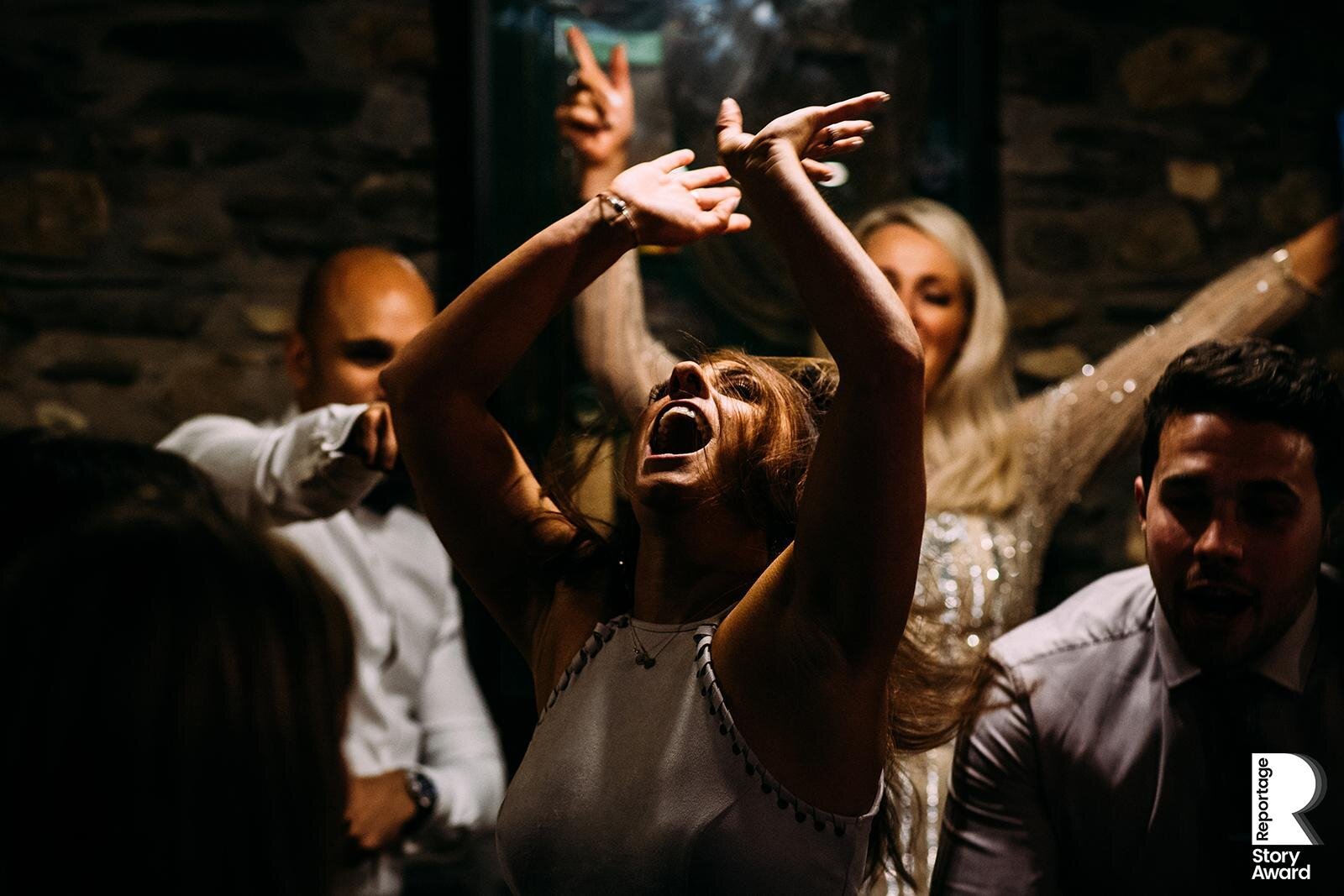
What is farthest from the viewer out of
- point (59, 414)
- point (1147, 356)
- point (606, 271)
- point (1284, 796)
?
point (59, 414)

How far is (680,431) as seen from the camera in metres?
1.27

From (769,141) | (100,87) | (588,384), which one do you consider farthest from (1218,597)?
(100,87)

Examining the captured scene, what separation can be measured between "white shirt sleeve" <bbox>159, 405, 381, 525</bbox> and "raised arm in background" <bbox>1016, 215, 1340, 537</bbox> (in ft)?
3.85

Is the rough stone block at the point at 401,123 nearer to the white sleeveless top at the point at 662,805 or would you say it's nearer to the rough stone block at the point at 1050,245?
the rough stone block at the point at 1050,245

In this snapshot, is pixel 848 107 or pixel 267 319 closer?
pixel 848 107

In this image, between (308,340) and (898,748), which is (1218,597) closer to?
(898,748)

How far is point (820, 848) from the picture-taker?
1132 mm

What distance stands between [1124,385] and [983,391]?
0.79 feet

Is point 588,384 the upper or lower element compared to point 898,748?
upper

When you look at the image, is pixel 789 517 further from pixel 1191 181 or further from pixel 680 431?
pixel 1191 181

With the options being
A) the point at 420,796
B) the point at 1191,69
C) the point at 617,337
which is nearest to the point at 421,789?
the point at 420,796

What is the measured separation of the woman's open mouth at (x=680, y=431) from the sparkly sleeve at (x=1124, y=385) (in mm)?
1166

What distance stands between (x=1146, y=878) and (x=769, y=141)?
36.6 inches

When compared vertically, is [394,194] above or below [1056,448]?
above
